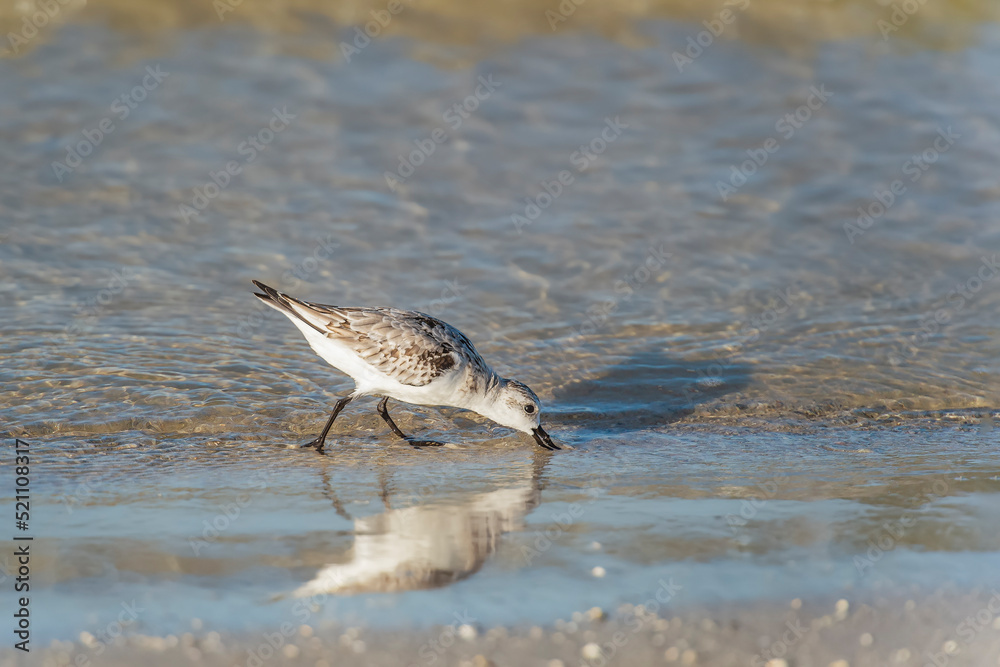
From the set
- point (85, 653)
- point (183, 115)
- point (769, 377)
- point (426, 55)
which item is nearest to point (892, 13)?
point (426, 55)

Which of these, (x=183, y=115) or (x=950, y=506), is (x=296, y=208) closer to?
(x=183, y=115)

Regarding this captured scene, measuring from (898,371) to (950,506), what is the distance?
3.12 meters

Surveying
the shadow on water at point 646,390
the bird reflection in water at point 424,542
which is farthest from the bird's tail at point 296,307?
the shadow on water at point 646,390

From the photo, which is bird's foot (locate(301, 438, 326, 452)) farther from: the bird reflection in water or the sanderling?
the bird reflection in water

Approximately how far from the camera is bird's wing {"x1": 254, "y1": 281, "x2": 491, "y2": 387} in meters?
7.07

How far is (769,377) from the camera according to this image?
28.2 ft

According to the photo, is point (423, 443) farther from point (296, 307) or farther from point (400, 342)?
point (296, 307)

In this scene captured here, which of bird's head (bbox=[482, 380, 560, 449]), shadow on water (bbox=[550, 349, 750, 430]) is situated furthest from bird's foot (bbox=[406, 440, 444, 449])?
shadow on water (bbox=[550, 349, 750, 430])

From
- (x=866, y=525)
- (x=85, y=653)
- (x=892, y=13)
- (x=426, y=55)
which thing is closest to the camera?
(x=85, y=653)

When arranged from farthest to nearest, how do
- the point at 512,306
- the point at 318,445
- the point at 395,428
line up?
the point at 512,306 < the point at 395,428 < the point at 318,445

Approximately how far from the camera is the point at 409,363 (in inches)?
278

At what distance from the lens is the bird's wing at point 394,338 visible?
7074mm

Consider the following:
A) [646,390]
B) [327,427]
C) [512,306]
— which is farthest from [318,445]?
[512,306]

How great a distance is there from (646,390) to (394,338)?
90.6 inches
